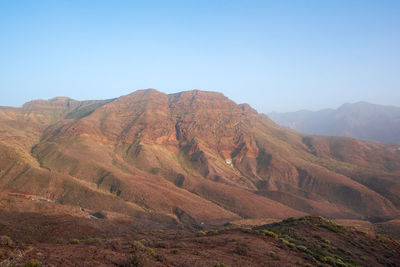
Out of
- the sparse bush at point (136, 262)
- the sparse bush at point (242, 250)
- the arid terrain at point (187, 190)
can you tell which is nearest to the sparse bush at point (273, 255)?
the arid terrain at point (187, 190)

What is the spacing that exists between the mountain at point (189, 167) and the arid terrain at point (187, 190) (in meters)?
0.49

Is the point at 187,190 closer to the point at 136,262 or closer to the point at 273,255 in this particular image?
the point at 273,255

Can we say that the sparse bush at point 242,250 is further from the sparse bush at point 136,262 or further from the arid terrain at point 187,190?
the sparse bush at point 136,262

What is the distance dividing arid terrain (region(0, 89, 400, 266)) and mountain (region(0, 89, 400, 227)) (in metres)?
0.49

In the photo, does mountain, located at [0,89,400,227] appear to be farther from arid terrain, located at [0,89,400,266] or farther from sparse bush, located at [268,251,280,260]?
sparse bush, located at [268,251,280,260]

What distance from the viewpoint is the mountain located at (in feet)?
217

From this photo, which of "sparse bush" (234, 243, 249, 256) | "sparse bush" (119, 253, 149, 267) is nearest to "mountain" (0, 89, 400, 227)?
"sparse bush" (234, 243, 249, 256)

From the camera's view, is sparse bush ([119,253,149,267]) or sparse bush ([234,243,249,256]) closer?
sparse bush ([119,253,149,267])

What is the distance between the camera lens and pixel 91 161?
285 feet

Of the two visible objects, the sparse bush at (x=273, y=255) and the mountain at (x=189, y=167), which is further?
the mountain at (x=189, y=167)

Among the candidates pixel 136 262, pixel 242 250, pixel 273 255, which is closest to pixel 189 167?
pixel 242 250

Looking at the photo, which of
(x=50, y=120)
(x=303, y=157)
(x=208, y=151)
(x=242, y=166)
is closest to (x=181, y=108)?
(x=208, y=151)

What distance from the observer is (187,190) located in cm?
8600

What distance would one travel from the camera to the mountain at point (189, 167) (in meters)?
66.2
